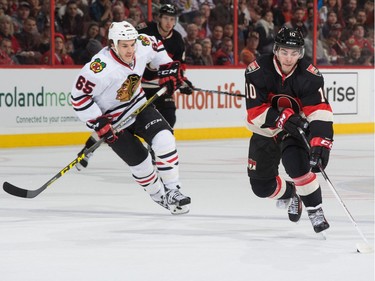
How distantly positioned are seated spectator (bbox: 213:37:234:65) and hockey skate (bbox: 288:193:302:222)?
6259 millimetres

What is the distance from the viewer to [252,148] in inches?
197

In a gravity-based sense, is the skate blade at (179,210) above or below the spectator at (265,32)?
below

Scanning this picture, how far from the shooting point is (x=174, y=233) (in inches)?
195

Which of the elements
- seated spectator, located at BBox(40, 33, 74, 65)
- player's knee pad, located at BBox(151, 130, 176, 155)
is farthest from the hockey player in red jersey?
seated spectator, located at BBox(40, 33, 74, 65)

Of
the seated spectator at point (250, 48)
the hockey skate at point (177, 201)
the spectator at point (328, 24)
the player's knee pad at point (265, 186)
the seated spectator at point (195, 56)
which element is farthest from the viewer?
the spectator at point (328, 24)

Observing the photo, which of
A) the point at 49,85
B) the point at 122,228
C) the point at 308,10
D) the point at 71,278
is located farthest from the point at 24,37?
the point at 71,278

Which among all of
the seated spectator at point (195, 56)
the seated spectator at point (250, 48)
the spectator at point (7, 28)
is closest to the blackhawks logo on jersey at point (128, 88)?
the spectator at point (7, 28)

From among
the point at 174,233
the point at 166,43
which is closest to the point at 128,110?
the point at 174,233

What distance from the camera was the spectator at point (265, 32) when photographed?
1175 cm

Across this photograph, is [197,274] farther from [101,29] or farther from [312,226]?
[101,29]

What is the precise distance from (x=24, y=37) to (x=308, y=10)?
3.83m

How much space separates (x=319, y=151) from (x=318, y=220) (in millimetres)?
346

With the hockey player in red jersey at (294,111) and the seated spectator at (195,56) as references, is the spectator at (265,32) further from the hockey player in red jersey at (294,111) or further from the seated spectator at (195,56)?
the hockey player in red jersey at (294,111)

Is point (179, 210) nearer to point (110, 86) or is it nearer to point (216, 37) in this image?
point (110, 86)
